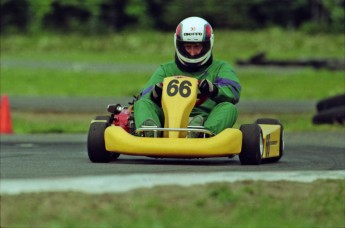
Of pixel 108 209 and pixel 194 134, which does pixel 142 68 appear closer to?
pixel 194 134

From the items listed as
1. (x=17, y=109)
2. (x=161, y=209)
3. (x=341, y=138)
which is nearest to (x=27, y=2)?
(x=17, y=109)

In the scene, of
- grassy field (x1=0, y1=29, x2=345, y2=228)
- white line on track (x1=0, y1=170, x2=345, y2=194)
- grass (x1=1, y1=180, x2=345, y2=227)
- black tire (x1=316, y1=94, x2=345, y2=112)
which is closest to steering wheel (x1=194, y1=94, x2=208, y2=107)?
white line on track (x1=0, y1=170, x2=345, y2=194)

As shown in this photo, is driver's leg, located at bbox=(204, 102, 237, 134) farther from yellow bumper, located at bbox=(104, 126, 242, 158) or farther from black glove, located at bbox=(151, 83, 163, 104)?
black glove, located at bbox=(151, 83, 163, 104)

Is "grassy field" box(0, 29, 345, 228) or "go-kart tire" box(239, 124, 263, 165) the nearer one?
"grassy field" box(0, 29, 345, 228)

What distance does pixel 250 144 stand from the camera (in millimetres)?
10969

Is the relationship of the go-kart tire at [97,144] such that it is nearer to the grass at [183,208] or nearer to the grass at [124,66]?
the grass at [183,208]

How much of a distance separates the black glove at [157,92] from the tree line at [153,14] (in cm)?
3893

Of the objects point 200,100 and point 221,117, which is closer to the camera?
point 221,117

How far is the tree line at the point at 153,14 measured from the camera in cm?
5181

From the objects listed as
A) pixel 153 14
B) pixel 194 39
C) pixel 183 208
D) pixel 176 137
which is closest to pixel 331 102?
pixel 194 39

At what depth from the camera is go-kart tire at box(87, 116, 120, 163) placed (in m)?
11.2

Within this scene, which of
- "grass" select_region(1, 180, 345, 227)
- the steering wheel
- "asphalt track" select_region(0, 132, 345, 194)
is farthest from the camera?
the steering wheel

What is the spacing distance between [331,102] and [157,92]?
7.70m

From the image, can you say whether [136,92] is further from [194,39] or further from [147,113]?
[147,113]
